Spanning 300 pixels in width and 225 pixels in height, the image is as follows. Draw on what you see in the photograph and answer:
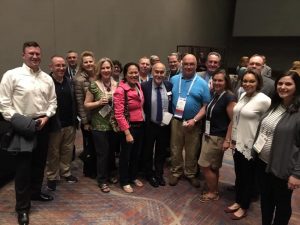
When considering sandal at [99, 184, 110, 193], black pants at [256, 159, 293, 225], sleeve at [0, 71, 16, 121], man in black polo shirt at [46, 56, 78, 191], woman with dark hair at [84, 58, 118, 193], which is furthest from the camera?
sandal at [99, 184, 110, 193]

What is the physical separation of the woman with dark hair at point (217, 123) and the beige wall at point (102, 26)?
3.41 metres

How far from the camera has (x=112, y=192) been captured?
3.24 m

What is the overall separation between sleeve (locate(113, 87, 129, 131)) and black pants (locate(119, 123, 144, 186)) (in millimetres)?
167

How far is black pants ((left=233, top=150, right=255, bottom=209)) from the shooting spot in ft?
8.80

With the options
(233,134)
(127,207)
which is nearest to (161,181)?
(127,207)

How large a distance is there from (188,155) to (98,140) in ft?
3.66

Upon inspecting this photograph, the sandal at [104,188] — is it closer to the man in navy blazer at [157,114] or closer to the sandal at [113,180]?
the sandal at [113,180]

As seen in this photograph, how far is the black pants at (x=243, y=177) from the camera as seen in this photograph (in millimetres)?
2684

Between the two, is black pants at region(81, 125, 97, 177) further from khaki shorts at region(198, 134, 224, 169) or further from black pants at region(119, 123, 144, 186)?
khaki shorts at region(198, 134, 224, 169)

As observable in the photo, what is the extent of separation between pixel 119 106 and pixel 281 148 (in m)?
1.60

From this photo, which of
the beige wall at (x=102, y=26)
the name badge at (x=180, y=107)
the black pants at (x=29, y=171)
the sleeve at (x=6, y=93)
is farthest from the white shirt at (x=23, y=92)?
the beige wall at (x=102, y=26)

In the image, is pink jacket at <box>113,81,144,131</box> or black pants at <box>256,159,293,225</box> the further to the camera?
pink jacket at <box>113,81,144,131</box>

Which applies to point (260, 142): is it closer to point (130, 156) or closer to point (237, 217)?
point (237, 217)

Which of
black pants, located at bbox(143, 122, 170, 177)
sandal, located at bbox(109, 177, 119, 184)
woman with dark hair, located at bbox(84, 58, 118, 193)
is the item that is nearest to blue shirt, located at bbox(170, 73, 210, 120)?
black pants, located at bbox(143, 122, 170, 177)
